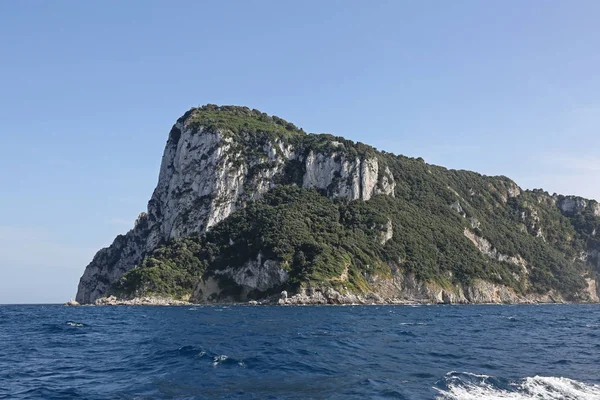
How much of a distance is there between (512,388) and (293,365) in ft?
44.6

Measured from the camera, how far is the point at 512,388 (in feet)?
100

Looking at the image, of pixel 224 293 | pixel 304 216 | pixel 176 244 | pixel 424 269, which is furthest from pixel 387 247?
pixel 176 244

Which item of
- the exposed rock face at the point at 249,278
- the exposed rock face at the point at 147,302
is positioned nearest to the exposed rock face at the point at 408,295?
the exposed rock face at the point at 249,278

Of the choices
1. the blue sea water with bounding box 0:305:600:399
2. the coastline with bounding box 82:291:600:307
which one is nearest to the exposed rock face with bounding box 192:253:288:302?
the coastline with bounding box 82:291:600:307

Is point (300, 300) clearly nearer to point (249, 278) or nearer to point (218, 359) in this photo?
point (249, 278)

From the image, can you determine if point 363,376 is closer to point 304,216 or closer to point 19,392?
point 19,392

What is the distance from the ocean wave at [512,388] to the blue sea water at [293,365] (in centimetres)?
7

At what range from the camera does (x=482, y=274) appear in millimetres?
199000

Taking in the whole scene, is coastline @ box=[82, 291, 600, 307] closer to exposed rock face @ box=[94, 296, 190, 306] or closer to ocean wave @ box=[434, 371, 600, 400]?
exposed rock face @ box=[94, 296, 190, 306]

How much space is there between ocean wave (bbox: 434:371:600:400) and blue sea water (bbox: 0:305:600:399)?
0.22 feet

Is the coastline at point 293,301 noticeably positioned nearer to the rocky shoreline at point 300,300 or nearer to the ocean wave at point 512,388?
the rocky shoreline at point 300,300

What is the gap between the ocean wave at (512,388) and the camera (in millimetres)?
28672

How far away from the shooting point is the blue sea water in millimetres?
28547

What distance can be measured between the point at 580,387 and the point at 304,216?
163m
